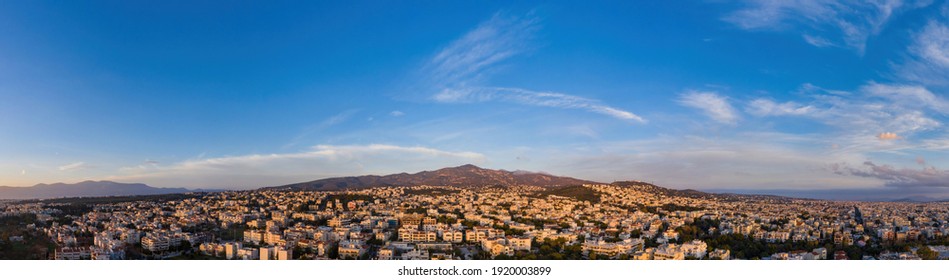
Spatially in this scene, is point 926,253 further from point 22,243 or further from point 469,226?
point 22,243

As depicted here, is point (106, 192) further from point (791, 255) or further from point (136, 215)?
point (791, 255)

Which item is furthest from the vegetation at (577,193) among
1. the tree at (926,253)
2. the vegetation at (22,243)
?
the vegetation at (22,243)

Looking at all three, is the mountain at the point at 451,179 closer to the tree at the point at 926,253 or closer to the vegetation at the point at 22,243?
the vegetation at the point at 22,243

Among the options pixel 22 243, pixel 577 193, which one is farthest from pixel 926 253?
pixel 22 243

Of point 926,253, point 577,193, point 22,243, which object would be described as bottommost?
point 926,253

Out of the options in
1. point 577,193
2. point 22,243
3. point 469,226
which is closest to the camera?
point 22,243

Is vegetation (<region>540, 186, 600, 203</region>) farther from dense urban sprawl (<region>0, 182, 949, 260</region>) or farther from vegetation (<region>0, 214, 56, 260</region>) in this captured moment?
vegetation (<region>0, 214, 56, 260</region>)

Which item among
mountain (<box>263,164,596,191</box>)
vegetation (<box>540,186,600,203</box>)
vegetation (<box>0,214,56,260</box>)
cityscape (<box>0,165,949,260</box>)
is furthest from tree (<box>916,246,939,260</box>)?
vegetation (<box>0,214,56,260</box>)
